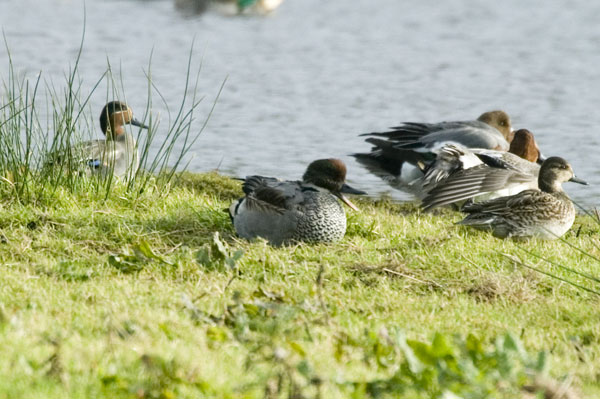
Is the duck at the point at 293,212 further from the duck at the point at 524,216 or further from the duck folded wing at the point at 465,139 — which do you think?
the duck folded wing at the point at 465,139

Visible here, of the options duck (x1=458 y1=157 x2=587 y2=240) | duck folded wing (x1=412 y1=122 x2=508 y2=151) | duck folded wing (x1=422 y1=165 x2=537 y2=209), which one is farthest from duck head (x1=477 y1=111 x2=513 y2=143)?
duck (x1=458 y1=157 x2=587 y2=240)

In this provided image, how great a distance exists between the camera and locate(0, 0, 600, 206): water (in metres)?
11.7

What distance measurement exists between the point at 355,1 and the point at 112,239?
1721 cm

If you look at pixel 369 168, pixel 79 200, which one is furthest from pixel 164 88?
pixel 79 200

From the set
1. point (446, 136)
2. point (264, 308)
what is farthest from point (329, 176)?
point (446, 136)

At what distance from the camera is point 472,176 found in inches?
313

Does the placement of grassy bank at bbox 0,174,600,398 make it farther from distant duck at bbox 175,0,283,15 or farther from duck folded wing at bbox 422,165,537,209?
distant duck at bbox 175,0,283,15

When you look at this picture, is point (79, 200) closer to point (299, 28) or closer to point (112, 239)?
point (112, 239)

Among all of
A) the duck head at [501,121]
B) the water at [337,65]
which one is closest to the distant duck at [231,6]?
the water at [337,65]

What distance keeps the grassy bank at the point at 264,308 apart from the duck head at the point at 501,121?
3.40 meters

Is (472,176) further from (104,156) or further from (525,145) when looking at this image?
(104,156)

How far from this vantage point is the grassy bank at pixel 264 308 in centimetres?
343

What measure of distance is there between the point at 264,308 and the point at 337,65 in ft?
40.1

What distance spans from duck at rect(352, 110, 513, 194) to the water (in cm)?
36
